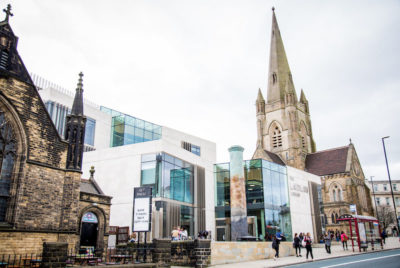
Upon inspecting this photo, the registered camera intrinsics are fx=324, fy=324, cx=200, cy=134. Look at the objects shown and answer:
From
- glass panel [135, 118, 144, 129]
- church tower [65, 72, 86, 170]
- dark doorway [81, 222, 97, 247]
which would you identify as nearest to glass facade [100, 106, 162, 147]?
glass panel [135, 118, 144, 129]

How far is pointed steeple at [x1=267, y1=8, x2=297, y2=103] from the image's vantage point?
71.8 metres

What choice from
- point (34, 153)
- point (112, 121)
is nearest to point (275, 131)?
point (112, 121)

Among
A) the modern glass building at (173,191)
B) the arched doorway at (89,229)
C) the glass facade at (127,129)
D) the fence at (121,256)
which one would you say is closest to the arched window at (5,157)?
the fence at (121,256)

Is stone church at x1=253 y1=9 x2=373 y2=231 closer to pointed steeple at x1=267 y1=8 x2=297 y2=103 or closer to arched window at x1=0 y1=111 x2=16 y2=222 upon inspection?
pointed steeple at x1=267 y1=8 x2=297 y2=103

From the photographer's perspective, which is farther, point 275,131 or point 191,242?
point 275,131

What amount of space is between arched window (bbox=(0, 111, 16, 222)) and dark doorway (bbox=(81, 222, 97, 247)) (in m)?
6.22

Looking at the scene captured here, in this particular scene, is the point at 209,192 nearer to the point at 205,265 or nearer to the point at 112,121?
the point at 112,121

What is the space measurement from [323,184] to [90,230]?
5139 centimetres

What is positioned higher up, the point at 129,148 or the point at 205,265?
the point at 129,148

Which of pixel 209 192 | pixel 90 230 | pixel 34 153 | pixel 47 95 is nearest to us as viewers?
pixel 34 153

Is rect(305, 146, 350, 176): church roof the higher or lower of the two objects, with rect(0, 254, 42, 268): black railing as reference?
higher

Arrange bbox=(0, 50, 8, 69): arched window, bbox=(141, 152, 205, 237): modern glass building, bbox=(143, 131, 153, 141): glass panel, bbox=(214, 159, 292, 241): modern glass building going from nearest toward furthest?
1. bbox=(0, 50, 8, 69): arched window
2. bbox=(141, 152, 205, 237): modern glass building
3. bbox=(214, 159, 292, 241): modern glass building
4. bbox=(143, 131, 153, 141): glass panel

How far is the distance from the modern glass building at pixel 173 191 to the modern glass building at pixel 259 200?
10.4 ft

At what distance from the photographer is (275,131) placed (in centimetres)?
6969
